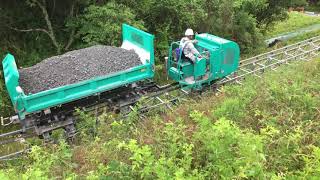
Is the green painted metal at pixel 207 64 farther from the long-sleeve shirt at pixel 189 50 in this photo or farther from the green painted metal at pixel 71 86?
the green painted metal at pixel 71 86

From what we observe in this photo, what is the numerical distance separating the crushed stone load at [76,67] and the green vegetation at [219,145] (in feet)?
8.15

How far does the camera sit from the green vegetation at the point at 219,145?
173 inches

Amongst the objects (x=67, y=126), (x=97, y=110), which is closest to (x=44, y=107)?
(x=67, y=126)

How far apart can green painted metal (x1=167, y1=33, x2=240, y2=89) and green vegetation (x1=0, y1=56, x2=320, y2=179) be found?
10.9ft

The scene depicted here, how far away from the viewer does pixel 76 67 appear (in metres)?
10.1

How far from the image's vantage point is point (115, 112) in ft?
35.0

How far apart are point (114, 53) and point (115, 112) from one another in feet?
5.78

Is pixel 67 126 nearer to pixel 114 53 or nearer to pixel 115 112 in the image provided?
pixel 115 112

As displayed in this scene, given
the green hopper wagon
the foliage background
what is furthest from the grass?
the green hopper wagon

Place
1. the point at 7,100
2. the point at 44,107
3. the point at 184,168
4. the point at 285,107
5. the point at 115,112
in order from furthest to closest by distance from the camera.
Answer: the point at 7,100 < the point at 115,112 < the point at 44,107 < the point at 285,107 < the point at 184,168

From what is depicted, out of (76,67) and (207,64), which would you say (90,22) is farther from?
(207,64)

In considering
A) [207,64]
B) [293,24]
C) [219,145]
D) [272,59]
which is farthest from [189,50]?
[293,24]

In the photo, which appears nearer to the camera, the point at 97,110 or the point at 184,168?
the point at 184,168

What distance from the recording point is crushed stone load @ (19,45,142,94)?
31.6ft
